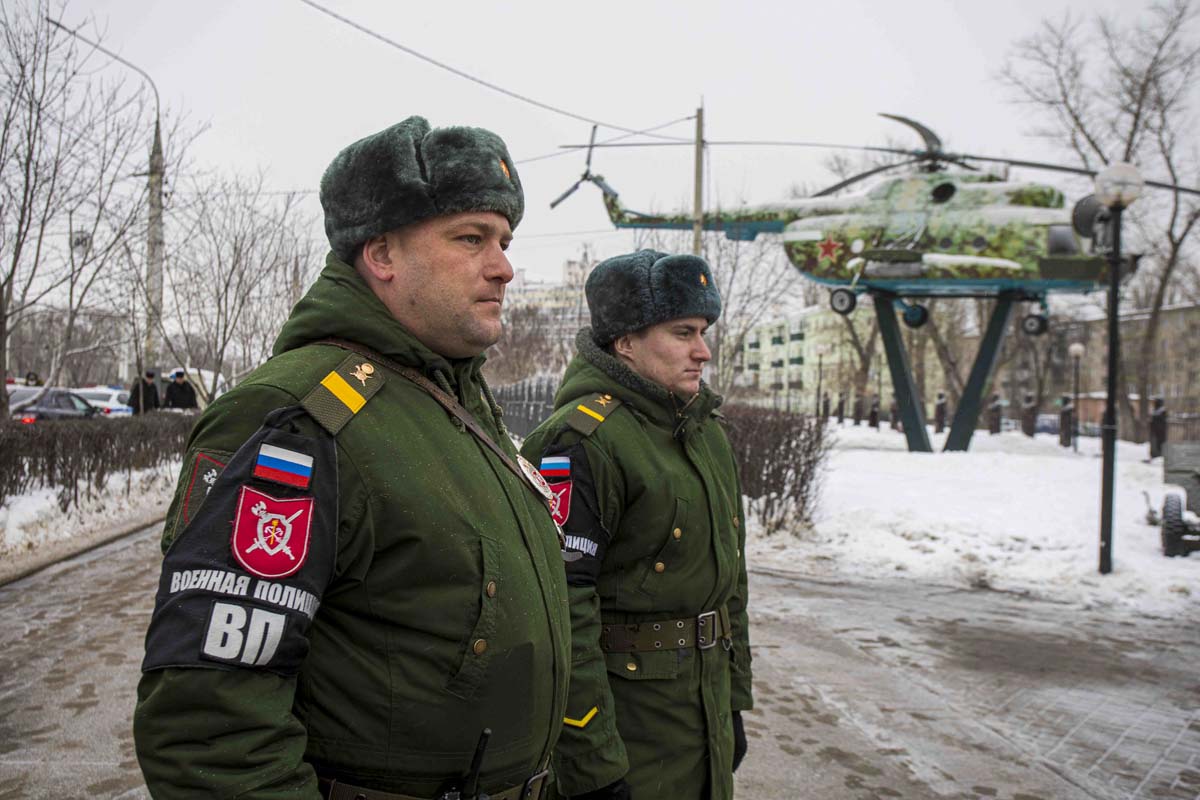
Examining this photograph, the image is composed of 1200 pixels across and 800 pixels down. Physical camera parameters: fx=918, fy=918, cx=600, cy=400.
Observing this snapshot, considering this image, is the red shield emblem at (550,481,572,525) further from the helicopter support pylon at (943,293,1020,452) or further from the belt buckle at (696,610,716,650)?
the helicopter support pylon at (943,293,1020,452)

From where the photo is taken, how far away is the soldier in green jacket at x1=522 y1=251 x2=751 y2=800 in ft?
7.91

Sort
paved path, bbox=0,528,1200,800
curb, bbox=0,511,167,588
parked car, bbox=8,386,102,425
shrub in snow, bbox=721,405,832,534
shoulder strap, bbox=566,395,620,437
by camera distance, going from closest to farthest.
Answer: shoulder strap, bbox=566,395,620,437
paved path, bbox=0,528,1200,800
curb, bbox=0,511,167,588
shrub in snow, bbox=721,405,832,534
parked car, bbox=8,386,102,425

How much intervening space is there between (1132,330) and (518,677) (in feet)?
178

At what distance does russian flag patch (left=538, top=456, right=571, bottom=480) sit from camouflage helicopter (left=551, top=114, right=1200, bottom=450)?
13596 millimetres

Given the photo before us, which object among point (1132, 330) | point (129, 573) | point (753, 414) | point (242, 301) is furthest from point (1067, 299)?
point (129, 573)

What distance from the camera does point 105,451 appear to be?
1101 cm

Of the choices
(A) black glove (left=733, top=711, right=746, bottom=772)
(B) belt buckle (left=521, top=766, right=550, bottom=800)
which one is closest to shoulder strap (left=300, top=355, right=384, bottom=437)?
(B) belt buckle (left=521, top=766, right=550, bottom=800)

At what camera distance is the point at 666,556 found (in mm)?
2611

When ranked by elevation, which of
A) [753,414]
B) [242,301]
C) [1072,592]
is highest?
[242,301]

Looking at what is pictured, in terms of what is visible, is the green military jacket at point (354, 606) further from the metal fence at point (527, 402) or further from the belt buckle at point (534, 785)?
the metal fence at point (527, 402)

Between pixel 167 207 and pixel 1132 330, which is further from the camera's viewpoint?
pixel 1132 330

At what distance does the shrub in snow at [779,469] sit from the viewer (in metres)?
11.1

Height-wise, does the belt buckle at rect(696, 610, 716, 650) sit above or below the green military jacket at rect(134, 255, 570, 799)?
below

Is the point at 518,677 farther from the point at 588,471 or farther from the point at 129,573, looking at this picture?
the point at 129,573
